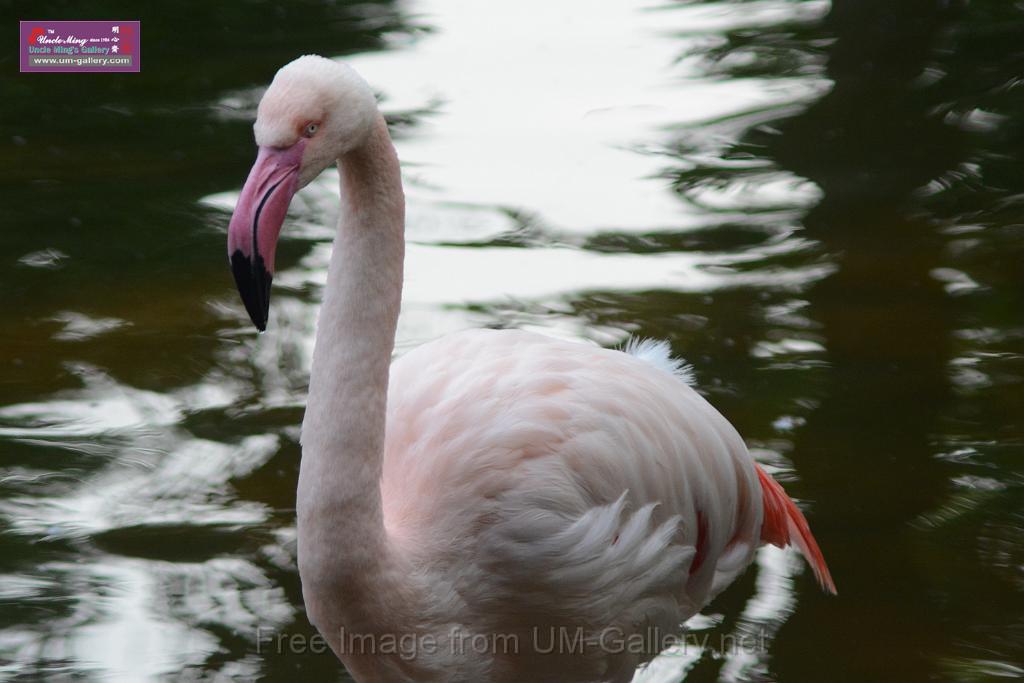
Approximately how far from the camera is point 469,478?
3355mm

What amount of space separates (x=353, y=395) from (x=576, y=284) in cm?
329

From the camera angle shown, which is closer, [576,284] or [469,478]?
[469,478]

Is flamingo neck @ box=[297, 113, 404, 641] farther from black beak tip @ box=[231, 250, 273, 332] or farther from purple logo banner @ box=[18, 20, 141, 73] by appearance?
purple logo banner @ box=[18, 20, 141, 73]

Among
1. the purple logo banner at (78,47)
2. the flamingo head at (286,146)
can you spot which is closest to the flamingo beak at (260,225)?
the flamingo head at (286,146)

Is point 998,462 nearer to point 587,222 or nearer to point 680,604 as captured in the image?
point 680,604

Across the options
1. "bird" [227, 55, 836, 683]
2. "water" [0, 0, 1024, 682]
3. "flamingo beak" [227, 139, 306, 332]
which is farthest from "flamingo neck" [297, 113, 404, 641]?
"water" [0, 0, 1024, 682]

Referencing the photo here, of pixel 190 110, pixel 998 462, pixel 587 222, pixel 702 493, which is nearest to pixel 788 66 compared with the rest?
pixel 587 222

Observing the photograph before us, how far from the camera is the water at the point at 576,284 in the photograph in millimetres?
4324

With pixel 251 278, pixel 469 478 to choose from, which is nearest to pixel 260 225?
pixel 251 278

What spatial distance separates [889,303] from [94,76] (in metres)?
5.21

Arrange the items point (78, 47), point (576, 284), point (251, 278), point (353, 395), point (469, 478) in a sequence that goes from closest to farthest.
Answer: point (251, 278) < point (353, 395) < point (469, 478) < point (576, 284) < point (78, 47)

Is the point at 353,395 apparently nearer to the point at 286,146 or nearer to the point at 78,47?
the point at 286,146

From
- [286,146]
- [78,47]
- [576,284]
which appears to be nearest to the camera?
[286,146]

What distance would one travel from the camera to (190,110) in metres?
8.14
